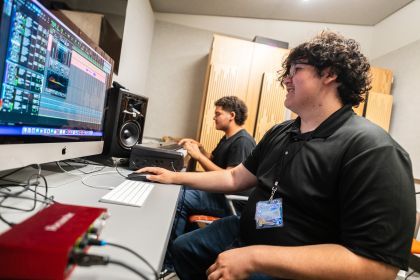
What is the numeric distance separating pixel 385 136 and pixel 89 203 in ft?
2.85

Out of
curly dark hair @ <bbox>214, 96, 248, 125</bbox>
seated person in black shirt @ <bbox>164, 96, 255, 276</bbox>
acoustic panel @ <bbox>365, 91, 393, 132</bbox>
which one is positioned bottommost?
seated person in black shirt @ <bbox>164, 96, 255, 276</bbox>

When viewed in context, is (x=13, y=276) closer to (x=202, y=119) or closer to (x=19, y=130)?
(x=19, y=130)

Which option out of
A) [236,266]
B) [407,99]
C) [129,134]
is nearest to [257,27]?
[407,99]

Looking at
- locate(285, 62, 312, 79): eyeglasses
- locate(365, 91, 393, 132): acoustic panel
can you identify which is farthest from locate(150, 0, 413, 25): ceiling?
locate(285, 62, 312, 79): eyeglasses

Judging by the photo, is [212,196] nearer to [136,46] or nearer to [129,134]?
[129,134]

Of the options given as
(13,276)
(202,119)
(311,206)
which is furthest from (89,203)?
(202,119)

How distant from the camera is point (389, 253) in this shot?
0.63 metres

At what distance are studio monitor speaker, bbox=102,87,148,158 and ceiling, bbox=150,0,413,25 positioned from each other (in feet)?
6.96

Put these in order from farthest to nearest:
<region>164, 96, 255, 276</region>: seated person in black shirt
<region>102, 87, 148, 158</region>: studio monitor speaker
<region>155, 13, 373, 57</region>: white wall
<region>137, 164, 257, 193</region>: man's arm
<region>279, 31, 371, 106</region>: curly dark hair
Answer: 1. <region>155, 13, 373, 57</region>: white wall
2. <region>164, 96, 255, 276</region>: seated person in black shirt
3. <region>102, 87, 148, 158</region>: studio monitor speaker
4. <region>137, 164, 257, 193</region>: man's arm
5. <region>279, 31, 371, 106</region>: curly dark hair

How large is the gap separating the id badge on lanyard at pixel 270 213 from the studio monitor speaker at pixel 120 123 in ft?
2.98

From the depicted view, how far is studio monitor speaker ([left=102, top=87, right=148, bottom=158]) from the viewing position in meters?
1.44

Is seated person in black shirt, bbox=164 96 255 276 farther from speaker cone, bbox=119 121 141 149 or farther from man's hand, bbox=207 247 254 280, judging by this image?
man's hand, bbox=207 247 254 280

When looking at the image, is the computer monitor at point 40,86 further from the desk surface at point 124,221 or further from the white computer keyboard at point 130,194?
the white computer keyboard at point 130,194

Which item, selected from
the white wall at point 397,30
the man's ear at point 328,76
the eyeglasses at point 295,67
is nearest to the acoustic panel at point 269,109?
the white wall at point 397,30
